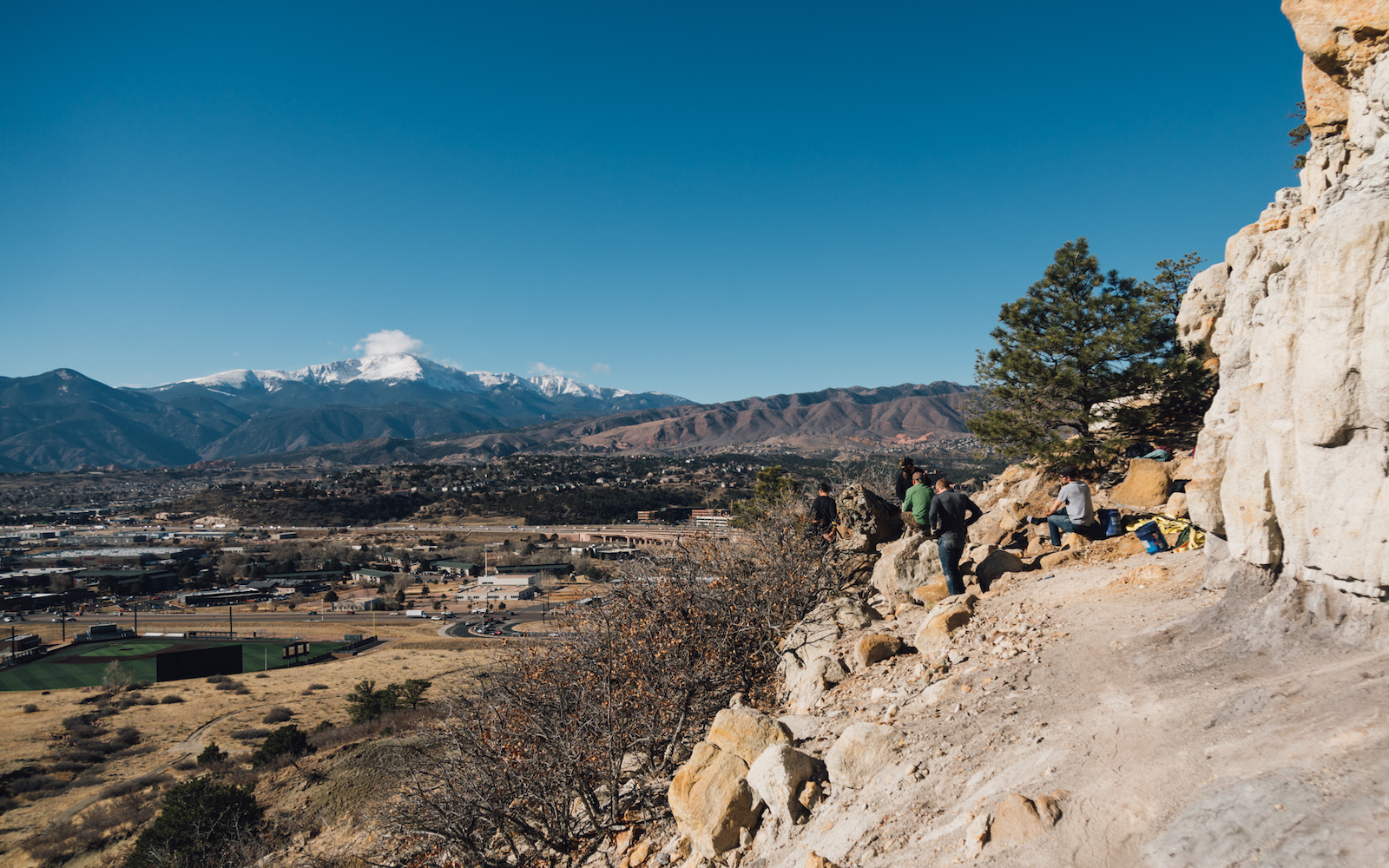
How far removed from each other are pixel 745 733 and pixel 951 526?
427 centimetres

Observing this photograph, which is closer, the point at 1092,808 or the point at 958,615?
the point at 1092,808

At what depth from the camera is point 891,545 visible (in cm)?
1108

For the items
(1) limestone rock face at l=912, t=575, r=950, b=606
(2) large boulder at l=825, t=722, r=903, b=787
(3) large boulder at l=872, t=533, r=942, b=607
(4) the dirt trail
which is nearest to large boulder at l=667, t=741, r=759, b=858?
(4) the dirt trail

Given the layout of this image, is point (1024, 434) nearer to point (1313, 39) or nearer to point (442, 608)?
point (1313, 39)

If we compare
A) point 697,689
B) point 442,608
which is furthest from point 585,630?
point 442,608

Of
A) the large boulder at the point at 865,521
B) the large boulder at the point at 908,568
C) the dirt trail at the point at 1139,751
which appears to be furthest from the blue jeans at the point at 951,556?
the large boulder at the point at 865,521

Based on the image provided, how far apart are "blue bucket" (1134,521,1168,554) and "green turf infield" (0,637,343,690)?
159ft

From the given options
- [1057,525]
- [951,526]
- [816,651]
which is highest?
[951,526]

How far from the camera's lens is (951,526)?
8945 mm

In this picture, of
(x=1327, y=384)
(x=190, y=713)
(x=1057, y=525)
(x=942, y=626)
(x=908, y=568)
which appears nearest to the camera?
(x=1327, y=384)

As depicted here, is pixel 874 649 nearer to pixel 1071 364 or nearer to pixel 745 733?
pixel 745 733

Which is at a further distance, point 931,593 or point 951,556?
point 931,593

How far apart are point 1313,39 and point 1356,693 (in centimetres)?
587

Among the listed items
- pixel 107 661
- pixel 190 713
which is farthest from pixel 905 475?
pixel 107 661
